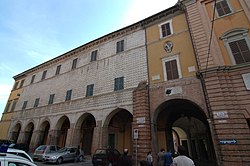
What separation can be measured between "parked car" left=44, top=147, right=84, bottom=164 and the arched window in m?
15.0

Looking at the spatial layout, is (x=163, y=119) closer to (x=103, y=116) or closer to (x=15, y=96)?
(x=103, y=116)

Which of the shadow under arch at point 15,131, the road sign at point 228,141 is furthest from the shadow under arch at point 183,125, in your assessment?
the shadow under arch at point 15,131

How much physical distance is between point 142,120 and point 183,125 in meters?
13.5

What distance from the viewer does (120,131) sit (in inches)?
674

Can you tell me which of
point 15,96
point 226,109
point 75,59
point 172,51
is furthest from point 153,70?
point 15,96

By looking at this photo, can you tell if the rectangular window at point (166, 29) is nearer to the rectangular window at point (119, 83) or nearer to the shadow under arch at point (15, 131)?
the rectangular window at point (119, 83)

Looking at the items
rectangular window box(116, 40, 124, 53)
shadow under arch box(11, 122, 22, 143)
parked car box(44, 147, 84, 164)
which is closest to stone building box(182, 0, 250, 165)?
rectangular window box(116, 40, 124, 53)

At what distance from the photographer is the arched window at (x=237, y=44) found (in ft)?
33.4

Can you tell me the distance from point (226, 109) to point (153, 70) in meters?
6.34

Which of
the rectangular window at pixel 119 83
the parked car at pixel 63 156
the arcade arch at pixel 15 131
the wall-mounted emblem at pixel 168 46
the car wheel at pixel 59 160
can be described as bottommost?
the car wheel at pixel 59 160

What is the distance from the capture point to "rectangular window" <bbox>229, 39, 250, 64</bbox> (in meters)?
10.1

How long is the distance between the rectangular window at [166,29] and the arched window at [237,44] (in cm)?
455

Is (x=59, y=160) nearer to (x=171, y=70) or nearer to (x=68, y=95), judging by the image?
(x=68, y=95)

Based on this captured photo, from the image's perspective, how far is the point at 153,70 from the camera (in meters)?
13.5
